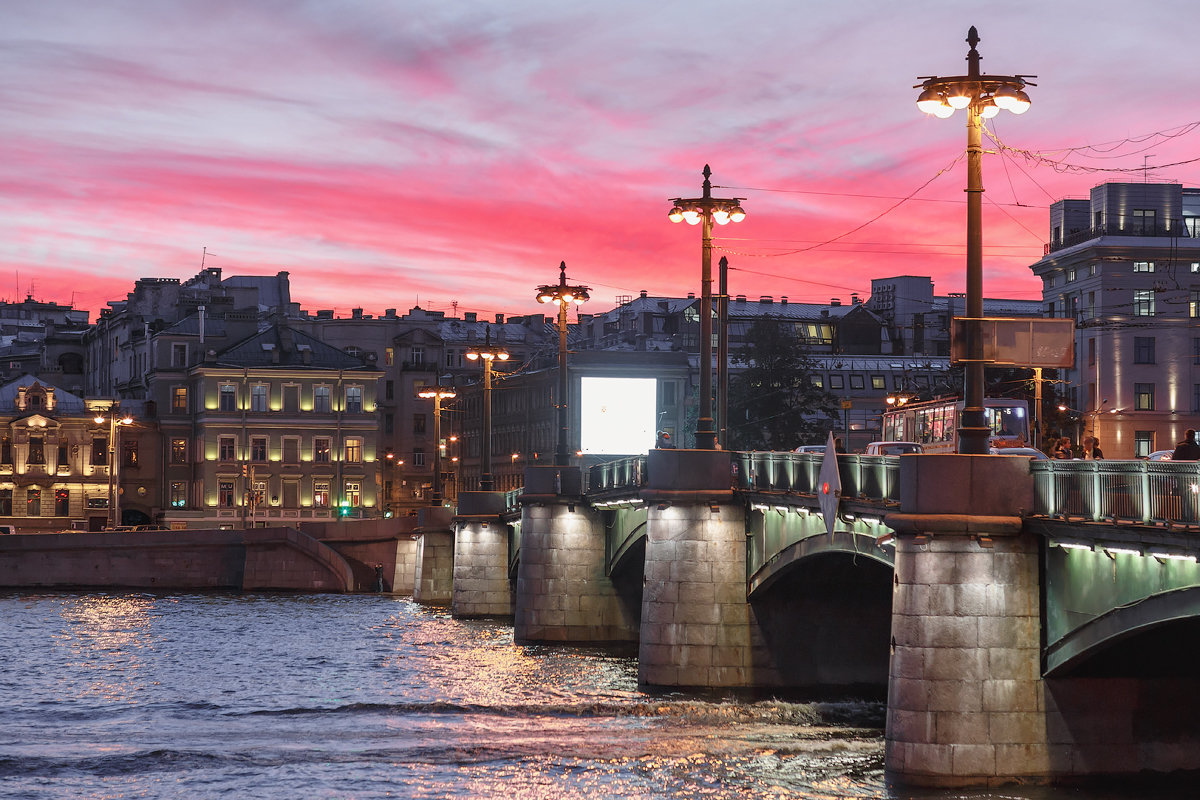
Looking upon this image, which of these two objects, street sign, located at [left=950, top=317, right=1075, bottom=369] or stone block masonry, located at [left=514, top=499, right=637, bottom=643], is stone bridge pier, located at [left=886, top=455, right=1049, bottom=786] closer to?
street sign, located at [left=950, top=317, right=1075, bottom=369]

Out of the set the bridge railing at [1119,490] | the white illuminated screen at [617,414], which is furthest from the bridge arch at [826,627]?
the white illuminated screen at [617,414]

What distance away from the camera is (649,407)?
58.6 meters

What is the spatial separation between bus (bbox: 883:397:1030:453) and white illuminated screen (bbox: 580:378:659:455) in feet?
30.3

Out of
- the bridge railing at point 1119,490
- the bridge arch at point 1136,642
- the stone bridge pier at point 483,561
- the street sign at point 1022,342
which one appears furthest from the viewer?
the stone bridge pier at point 483,561

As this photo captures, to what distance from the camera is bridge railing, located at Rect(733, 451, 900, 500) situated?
92.3ft

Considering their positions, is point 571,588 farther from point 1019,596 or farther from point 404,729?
point 1019,596

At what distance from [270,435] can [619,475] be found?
224 feet

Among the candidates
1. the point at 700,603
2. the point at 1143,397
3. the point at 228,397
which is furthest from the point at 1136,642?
the point at 228,397

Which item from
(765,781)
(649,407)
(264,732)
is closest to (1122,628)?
(765,781)

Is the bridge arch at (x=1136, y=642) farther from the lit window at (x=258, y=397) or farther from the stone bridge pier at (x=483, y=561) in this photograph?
the lit window at (x=258, y=397)

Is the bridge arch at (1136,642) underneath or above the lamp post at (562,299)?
underneath

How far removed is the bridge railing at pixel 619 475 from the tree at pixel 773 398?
40.5 m

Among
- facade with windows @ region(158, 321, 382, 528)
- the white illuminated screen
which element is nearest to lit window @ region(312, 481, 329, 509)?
facade with windows @ region(158, 321, 382, 528)

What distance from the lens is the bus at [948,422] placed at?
1772 inches
